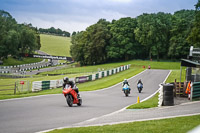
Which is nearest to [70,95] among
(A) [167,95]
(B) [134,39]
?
(A) [167,95]

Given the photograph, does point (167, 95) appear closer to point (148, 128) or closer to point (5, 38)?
point (148, 128)

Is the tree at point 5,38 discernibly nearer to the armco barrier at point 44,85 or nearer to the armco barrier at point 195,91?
the armco barrier at point 44,85

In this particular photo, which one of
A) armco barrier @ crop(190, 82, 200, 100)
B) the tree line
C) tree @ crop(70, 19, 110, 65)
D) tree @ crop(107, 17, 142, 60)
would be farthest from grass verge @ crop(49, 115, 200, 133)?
tree @ crop(107, 17, 142, 60)

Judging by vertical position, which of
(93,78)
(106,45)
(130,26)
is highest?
(130,26)

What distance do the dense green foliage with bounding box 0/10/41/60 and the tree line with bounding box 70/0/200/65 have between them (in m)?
22.0

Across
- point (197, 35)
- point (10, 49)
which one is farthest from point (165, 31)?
point (10, 49)

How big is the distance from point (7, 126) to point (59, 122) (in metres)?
1.96

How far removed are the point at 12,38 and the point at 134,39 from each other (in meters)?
42.7

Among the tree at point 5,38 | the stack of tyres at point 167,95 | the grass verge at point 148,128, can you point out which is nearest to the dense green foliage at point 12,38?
the tree at point 5,38

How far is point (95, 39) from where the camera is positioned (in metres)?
95.0

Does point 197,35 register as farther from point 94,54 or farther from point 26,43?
point 26,43

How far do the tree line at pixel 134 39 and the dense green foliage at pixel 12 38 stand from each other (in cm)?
2204

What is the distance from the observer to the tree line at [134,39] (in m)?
90.1

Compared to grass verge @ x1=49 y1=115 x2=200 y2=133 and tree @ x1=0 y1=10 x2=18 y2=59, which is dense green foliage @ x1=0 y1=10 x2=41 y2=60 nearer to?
tree @ x1=0 y1=10 x2=18 y2=59
